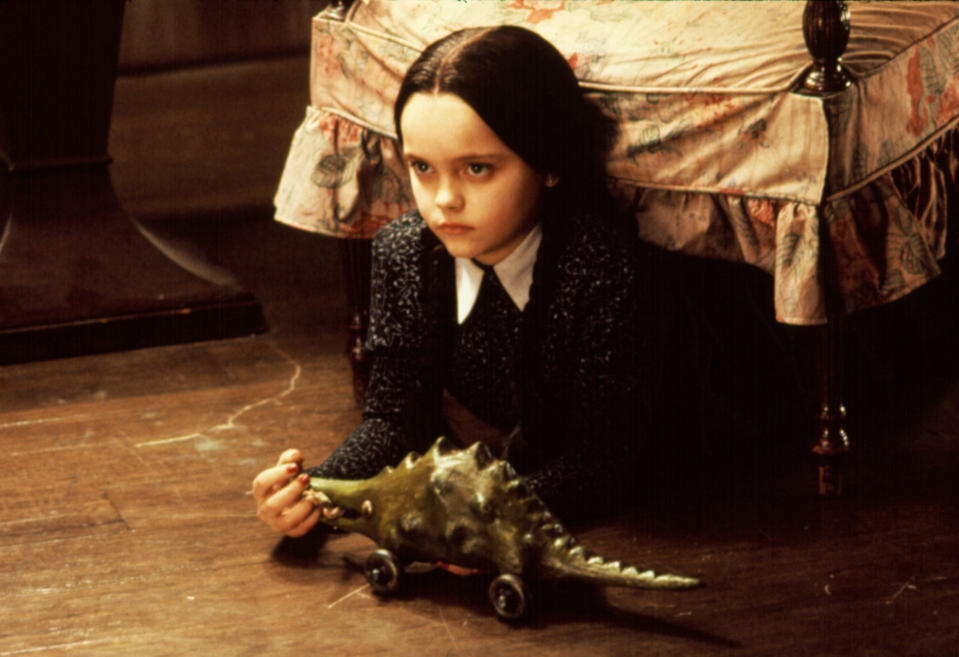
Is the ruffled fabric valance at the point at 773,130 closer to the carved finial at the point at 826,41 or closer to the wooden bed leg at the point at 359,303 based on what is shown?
the carved finial at the point at 826,41

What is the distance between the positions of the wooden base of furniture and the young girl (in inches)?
25.4

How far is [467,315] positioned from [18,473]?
566 mm

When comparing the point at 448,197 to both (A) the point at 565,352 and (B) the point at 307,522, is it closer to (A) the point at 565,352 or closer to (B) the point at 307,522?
(A) the point at 565,352

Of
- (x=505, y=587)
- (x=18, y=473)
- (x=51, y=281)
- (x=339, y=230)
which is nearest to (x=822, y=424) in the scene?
(x=505, y=587)

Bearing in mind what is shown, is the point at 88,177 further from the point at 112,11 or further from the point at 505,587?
the point at 505,587

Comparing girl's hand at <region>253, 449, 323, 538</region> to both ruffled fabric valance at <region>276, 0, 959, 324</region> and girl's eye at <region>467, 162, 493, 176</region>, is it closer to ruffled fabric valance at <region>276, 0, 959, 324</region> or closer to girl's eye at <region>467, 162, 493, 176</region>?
girl's eye at <region>467, 162, 493, 176</region>

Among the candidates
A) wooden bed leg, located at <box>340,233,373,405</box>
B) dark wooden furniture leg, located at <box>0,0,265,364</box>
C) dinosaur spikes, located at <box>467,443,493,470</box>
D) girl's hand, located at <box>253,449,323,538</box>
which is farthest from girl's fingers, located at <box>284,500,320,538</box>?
dark wooden furniture leg, located at <box>0,0,265,364</box>

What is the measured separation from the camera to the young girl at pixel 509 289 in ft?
4.28

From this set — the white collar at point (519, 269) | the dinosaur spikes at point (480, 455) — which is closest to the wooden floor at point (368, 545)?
the dinosaur spikes at point (480, 455)

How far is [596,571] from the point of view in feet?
3.84

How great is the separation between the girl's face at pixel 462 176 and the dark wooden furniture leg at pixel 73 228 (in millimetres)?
807

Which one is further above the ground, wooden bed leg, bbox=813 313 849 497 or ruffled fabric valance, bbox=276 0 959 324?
ruffled fabric valance, bbox=276 0 959 324

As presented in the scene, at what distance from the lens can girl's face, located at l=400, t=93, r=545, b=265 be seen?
1.29 meters

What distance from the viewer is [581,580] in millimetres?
1182
